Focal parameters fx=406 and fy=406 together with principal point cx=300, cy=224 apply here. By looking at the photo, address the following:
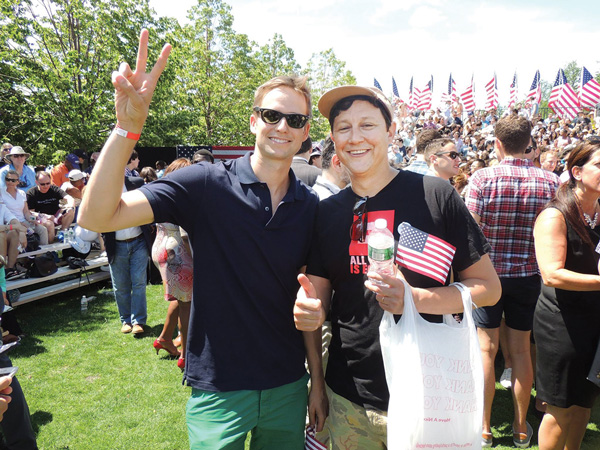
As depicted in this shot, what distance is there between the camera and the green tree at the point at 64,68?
48.8 ft

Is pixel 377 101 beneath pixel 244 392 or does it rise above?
above

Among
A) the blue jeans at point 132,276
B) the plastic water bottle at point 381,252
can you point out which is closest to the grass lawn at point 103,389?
the blue jeans at point 132,276

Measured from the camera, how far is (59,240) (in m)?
8.55

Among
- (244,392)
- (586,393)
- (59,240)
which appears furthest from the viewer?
(59,240)

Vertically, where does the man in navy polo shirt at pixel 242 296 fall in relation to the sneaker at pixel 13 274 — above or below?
above

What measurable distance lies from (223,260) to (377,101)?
1.06 metres

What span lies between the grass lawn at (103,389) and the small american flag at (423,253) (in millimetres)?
2660

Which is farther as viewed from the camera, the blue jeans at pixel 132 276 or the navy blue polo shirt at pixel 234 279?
the blue jeans at pixel 132 276

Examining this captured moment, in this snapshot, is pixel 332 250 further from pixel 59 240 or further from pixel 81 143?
pixel 81 143

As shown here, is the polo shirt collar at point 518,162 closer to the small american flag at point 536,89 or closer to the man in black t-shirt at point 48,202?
the man in black t-shirt at point 48,202

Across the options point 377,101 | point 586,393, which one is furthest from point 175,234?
point 586,393

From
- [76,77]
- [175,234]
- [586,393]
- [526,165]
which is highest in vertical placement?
[76,77]

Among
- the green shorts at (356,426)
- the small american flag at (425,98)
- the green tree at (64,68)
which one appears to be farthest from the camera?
the small american flag at (425,98)

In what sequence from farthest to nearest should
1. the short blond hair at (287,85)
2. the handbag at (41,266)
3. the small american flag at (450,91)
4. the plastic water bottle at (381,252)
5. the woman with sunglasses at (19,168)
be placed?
the small american flag at (450,91) → the woman with sunglasses at (19,168) → the handbag at (41,266) → the short blond hair at (287,85) → the plastic water bottle at (381,252)
